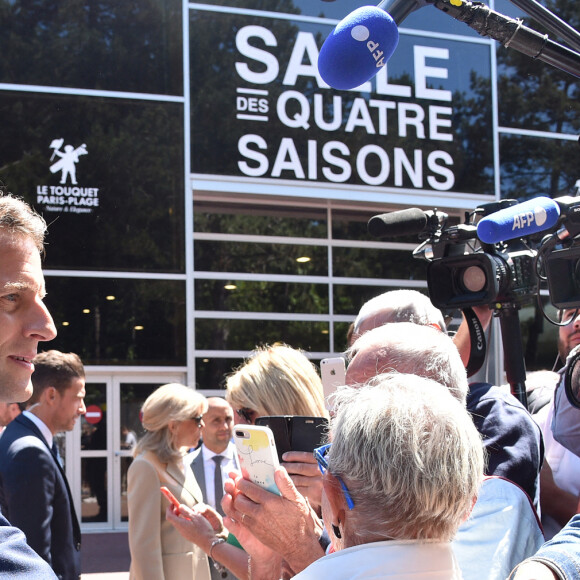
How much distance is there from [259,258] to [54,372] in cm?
792

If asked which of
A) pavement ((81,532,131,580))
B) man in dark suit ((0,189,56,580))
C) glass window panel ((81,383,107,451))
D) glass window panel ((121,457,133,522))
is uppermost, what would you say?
man in dark suit ((0,189,56,580))

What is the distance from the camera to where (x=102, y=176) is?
36.0 ft

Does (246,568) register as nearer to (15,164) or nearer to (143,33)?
(15,164)

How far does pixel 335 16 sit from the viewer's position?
11922 mm

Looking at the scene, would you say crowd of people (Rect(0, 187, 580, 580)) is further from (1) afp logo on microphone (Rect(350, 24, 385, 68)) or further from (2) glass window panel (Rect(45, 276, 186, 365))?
(2) glass window panel (Rect(45, 276, 186, 365))

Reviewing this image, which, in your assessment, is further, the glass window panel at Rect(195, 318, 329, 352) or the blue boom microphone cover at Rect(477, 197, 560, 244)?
the glass window panel at Rect(195, 318, 329, 352)

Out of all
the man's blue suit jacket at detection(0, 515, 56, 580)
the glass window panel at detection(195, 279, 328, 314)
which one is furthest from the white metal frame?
the man's blue suit jacket at detection(0, 515, 56, 580)

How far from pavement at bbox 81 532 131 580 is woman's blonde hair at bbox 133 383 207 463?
4.53 m

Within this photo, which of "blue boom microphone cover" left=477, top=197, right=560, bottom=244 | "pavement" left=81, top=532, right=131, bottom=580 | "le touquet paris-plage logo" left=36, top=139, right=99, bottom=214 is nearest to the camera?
"blue boom microphone cover" left=477, top=197, right=560, bottom=244

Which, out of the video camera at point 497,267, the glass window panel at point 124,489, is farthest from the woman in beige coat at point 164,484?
the glass window panel at point 124,489

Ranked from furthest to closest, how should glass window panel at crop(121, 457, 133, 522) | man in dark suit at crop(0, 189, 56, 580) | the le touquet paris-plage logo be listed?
glass window panel at crop(121, 457, 133, 522), the le touquet paris-plage logo, man in dark suit at crop(0, 189, 56, 580)

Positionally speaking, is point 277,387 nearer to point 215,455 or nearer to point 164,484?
point 164,484

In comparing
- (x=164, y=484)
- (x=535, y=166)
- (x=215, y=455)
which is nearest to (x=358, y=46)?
(x=164, y=484)

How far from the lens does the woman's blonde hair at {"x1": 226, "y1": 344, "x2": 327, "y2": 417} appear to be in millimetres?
2924
